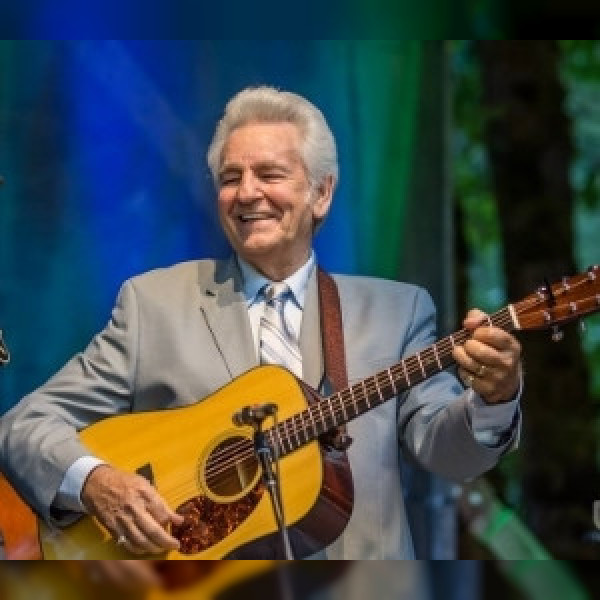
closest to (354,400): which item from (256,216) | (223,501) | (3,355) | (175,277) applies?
(223,501)

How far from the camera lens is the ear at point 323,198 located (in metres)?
4.38

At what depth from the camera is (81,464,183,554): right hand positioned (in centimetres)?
411

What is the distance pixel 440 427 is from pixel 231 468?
0.51m

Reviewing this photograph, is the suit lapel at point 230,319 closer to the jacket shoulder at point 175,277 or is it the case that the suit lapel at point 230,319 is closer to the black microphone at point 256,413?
the jacket shoulder at point 175,277

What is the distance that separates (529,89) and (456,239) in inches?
19.3

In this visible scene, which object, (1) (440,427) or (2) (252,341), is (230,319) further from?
(1) (440,427)

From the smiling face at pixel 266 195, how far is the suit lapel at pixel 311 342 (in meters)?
0.12

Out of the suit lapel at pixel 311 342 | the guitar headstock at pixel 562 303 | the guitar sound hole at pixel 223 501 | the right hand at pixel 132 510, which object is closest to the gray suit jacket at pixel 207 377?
the suit lapel at pixel 311 342

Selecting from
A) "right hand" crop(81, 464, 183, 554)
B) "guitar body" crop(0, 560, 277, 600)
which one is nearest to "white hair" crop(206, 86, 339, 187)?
"right hand" crop(81, 464, 183, 554)

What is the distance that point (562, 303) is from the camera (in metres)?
3.86

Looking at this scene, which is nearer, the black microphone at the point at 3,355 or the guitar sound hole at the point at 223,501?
the guitar sound hole at the point at 223,501

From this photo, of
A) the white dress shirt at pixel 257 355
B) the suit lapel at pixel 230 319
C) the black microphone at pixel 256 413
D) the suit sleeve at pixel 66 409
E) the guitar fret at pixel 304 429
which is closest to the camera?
the black microphone at pixel 256 413

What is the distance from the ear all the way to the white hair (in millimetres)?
17

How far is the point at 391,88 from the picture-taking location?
486 cm
